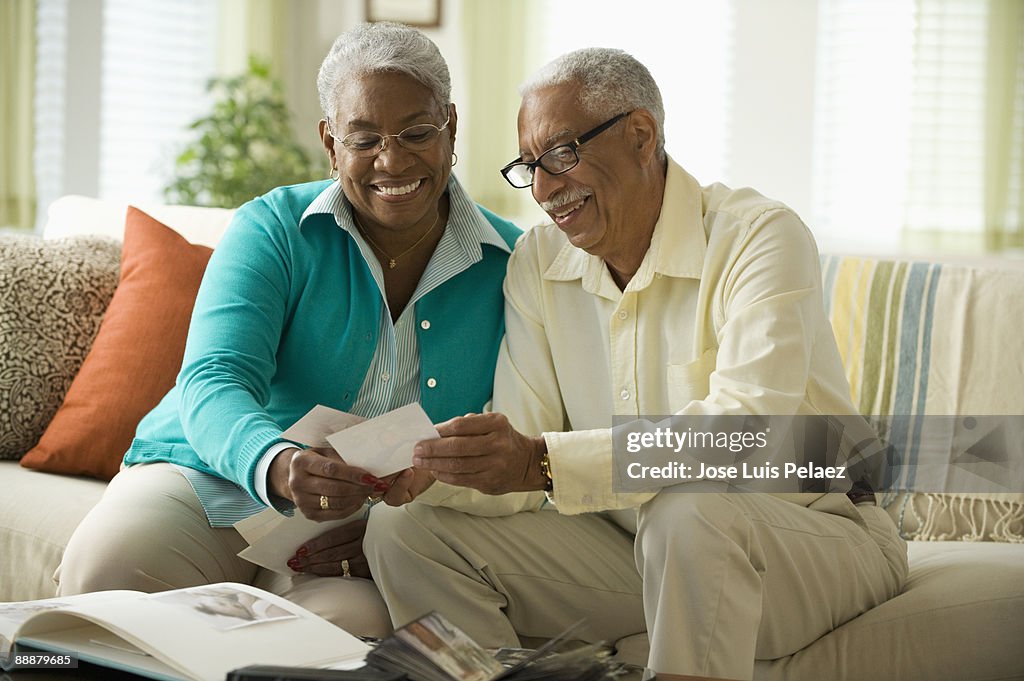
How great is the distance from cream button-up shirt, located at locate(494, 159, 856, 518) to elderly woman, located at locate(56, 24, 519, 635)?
11cm

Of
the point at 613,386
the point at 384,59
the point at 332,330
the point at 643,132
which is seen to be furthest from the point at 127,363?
the point at 643,132

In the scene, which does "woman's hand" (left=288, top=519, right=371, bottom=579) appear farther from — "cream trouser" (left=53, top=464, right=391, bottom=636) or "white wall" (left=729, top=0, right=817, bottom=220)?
"white wall" (left=729, top=0, right=817, bottom=220)

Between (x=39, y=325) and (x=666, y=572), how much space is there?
159cm

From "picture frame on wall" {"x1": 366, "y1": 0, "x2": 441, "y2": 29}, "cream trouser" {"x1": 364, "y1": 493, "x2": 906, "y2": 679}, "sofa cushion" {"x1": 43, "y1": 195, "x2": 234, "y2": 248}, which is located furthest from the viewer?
"picture frame on wall" {"x1": 366, "y1": 0, "x2": 441, "y2": 29}

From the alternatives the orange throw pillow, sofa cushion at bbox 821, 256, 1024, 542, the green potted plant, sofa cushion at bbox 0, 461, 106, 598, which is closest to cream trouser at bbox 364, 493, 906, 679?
sofa cushion at bbox 821, 256, 1024, 542

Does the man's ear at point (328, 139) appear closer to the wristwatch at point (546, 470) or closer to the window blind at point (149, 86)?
the wristwatch at point (546, 470)

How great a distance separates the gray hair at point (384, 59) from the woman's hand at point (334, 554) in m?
0.72

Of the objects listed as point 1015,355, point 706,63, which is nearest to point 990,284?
point 1015,355

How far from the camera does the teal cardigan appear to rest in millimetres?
1768

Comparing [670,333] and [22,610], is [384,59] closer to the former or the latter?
[670,333]

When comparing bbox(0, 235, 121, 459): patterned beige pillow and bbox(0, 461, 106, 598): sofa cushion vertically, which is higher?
bbox(0, 235, 121, 459): patterned beige pillow

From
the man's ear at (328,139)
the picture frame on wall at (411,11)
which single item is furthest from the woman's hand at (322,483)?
the picture frame on wall at (411,11)

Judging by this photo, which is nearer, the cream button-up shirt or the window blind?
the cream button-up shirt

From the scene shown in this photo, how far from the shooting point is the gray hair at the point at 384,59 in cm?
180
